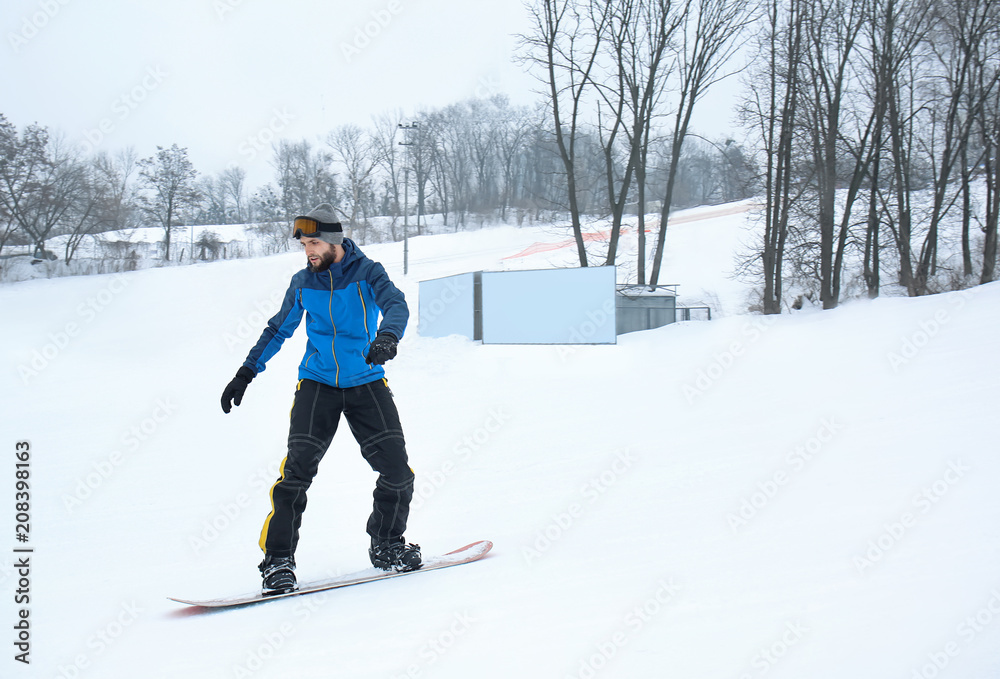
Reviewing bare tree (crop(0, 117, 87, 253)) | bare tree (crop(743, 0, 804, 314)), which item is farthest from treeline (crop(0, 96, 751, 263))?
bare tree (crop(743, 0, 804, 314))

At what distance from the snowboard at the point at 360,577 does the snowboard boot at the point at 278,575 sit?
3 centimetres

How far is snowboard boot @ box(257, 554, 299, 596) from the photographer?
297cm

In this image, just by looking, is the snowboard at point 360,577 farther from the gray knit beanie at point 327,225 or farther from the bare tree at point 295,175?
the bare tree at point 295,175

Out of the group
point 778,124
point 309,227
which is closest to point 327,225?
point 309,227

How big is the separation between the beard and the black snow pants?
0.58 meters

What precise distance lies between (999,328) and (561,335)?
804 cm

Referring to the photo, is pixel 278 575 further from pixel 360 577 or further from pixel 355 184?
pixel 355 184

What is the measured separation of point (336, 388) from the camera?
129 inches

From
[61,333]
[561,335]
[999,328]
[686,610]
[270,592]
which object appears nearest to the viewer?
[686,610]

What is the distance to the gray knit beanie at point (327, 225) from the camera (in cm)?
315

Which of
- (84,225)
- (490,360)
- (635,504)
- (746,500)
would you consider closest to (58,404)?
(490,360)

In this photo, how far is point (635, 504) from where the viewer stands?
434 centimetres

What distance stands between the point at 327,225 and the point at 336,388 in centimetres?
83

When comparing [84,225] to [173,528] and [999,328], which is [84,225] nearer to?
[173,528]
